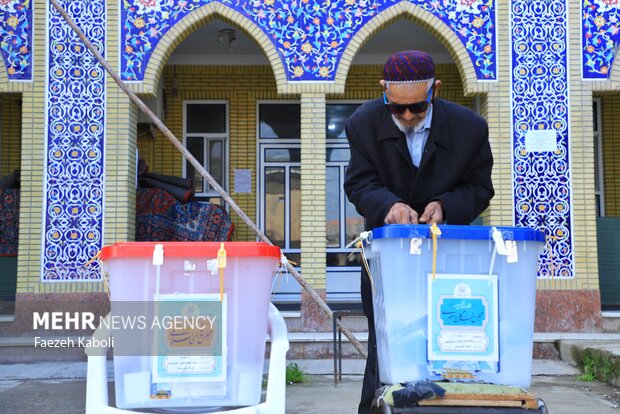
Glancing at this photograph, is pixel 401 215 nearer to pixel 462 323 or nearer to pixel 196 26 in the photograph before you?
pixel 462 323

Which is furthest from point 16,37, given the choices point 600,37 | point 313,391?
point 600,37

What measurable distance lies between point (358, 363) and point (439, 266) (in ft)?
19.9

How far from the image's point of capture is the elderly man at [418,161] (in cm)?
302

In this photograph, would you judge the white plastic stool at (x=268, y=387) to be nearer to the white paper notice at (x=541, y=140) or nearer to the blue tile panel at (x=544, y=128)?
the blue tile panel at (x=544, y=128)

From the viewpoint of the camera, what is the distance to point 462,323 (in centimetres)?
254

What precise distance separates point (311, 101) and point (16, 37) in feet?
12.2

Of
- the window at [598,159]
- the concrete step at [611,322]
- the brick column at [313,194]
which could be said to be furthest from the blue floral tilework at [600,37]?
the brick column at [313,194]

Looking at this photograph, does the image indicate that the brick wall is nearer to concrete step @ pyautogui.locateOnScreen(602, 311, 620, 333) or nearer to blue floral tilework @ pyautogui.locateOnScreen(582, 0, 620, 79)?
blue floral tilework @ pyautogui.locateOnScreen(582, 0, 620, 79)

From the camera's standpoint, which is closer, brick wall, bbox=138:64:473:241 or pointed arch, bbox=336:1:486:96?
pointed arch, bbox=336:1:486:96

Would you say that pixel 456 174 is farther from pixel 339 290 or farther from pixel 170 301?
pixel 339 290

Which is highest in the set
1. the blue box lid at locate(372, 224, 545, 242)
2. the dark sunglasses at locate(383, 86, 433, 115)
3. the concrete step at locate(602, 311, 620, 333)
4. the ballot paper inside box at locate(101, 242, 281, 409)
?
the dark sunglasses at locate(383, 86, 433, 115)

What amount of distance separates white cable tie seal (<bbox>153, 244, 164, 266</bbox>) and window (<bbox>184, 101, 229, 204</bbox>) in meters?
9.46

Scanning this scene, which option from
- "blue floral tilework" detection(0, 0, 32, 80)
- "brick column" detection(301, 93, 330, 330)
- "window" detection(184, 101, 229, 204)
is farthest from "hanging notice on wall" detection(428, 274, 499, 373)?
"window" detection(184, 101, 229, 204)

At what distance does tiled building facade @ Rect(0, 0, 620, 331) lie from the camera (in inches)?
367
